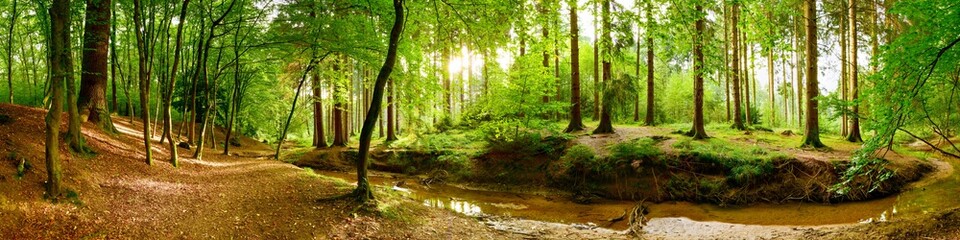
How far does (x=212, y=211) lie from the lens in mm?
6281

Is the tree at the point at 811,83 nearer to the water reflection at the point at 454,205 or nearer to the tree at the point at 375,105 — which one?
the water reflection at the point at 454,205

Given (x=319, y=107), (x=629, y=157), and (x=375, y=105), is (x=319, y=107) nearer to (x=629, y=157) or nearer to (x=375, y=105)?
(x=375, y=105)

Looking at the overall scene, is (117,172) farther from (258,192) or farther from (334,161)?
(334,161)

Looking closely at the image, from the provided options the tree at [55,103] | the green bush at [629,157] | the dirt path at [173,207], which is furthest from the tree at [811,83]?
the tree at [55,103]

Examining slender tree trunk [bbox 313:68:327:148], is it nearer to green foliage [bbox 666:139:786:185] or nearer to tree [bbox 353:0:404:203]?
tree [bbox 353:0:404:203]

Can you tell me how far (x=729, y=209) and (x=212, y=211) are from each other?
10.3m

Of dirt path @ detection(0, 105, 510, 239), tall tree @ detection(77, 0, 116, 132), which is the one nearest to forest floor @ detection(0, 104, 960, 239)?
dirt path @ detection(0, 105, 510, 239)

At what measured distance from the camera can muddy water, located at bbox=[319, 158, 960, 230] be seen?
8633 mm

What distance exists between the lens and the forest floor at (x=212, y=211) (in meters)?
4.76

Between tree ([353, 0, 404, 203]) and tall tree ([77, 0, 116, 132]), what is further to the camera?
tall tree ([77, 0, 116, 132])

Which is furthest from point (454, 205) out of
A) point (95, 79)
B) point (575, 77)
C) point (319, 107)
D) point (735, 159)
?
point (319, 107)

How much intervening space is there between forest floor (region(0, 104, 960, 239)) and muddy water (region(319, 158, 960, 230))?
2.46ft

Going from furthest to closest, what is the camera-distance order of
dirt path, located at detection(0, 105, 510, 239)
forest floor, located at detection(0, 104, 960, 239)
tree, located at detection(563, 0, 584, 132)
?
tree, located at detection(563, 0, 584, 132) → forest floor, located at detection(0, 104, 960, 239) → dirt path, located at detection(0, 105, 510, 239)

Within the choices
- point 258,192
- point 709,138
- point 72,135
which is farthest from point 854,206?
point 72,135
